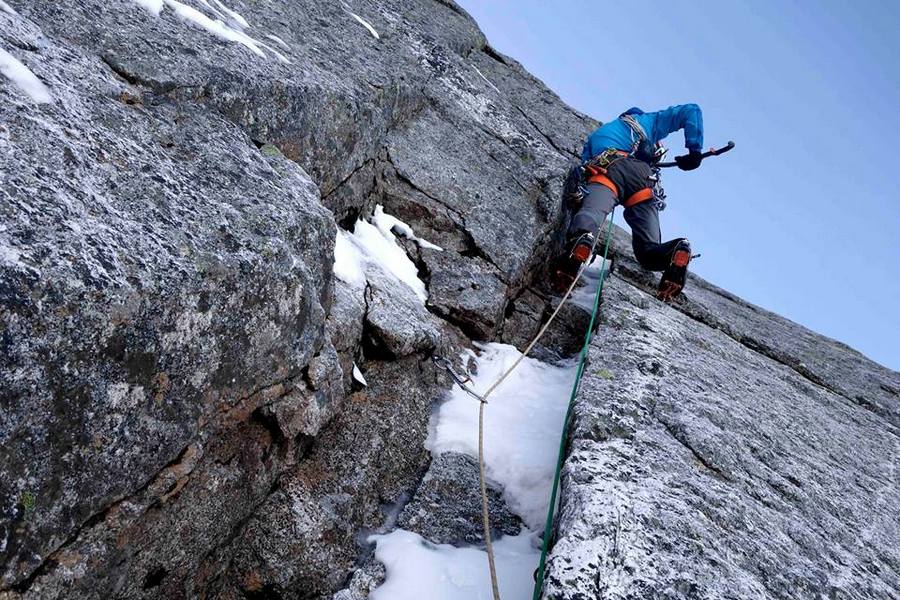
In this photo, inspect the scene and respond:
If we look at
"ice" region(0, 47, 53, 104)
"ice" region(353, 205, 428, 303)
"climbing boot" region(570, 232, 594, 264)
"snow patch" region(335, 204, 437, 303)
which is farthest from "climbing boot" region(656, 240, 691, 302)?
"ice" region(0, 47, 53, 104)

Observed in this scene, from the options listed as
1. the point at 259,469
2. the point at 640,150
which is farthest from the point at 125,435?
the point at 640,150

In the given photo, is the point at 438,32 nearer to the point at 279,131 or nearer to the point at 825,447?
the point at 279,131

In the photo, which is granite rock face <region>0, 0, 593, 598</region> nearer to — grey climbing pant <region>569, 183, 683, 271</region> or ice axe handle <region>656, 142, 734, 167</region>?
grey climbing pant <region>569, 183, 683, 271</region>

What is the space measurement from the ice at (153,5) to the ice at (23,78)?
68.4 inches

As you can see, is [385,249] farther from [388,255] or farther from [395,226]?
[395,226]

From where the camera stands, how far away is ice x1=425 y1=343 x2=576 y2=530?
4410mm

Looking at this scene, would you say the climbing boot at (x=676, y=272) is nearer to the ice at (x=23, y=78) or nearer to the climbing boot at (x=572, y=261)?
the climbing boot at (x=572, y=261)

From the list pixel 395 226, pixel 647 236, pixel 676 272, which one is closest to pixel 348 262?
pixel 395 226

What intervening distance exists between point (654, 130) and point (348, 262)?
6.27 meters

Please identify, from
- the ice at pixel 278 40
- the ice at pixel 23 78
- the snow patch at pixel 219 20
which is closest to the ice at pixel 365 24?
the ice at pixel 278 40

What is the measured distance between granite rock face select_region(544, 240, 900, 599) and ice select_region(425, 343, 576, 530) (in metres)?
0.63

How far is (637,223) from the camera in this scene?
8.45m

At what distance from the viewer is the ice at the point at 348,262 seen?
4.84 m

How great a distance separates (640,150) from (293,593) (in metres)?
7.89
